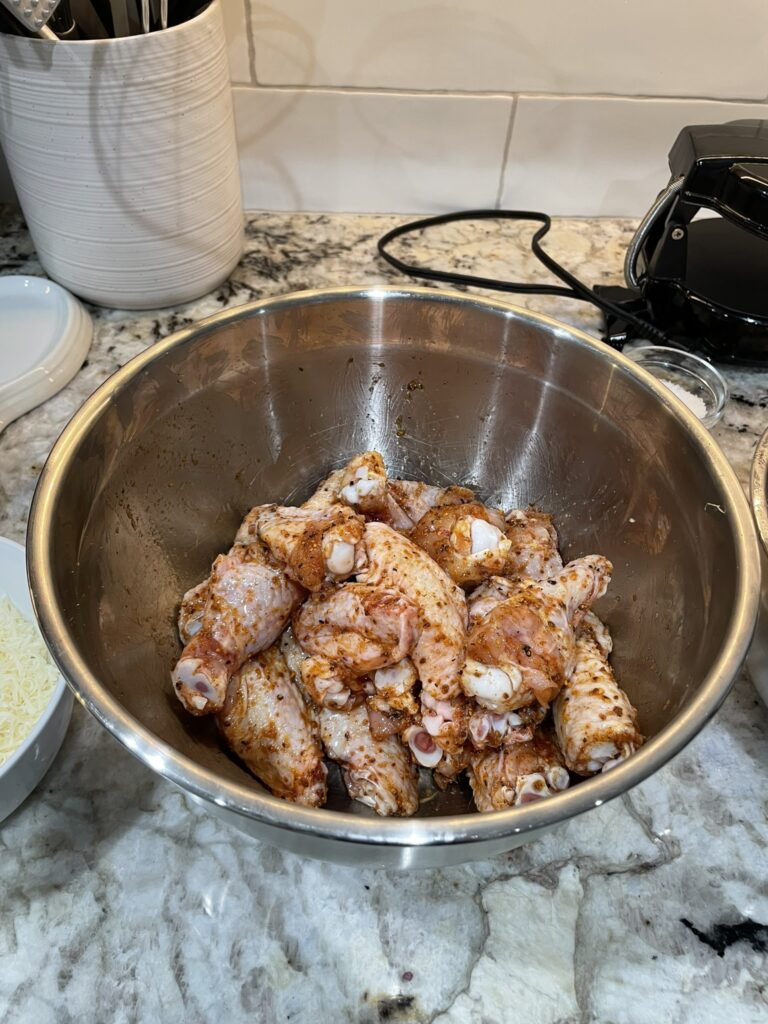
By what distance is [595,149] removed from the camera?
143cm

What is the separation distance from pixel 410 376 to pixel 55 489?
0.50 metres

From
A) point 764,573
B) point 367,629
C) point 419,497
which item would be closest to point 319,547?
point 367,629

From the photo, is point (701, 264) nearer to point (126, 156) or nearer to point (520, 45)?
point (520, 45)

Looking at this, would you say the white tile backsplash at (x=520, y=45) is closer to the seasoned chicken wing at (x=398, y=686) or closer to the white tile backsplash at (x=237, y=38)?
the white tile backsplash at (x=237, y=38)

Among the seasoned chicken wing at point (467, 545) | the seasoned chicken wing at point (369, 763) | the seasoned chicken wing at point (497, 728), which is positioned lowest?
the seasoned chicken wing at point (369, 763)

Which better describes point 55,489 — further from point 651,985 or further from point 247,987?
point 651,985

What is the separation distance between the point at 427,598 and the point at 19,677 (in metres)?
0.45

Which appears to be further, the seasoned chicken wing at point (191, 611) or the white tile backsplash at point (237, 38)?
the white tile backsplash at point (237, 38)

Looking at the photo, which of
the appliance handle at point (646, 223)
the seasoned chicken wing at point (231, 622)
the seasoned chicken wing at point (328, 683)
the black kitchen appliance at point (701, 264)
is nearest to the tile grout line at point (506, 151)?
the black kitchen appliance at point (701, 264)

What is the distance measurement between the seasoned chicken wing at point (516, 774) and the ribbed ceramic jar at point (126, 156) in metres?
0.91

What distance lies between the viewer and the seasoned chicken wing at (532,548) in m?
0.91

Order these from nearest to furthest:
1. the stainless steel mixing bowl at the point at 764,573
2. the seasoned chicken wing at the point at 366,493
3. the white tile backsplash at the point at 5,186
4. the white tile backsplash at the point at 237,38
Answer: the stainless steel mixing bowl at the point at 764,573
the seasoned chicken wing at the point at 366,493
the white tile backsplash at the point at 237,38
the white tile backsplash at the point at 5,186

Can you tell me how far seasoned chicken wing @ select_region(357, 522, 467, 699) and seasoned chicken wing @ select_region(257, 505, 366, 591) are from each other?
0.02m

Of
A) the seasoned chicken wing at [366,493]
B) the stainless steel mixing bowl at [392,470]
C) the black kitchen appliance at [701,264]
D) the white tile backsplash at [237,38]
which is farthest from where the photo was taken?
the white tile backsplash at [237,38]
